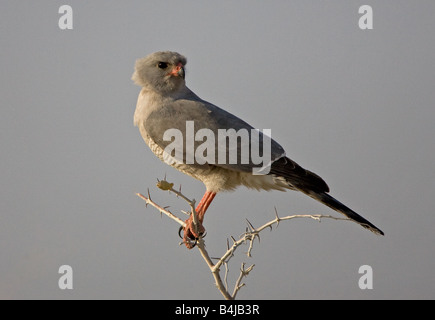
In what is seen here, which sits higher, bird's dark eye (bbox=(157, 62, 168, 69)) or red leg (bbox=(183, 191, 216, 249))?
bird's dark eye (bbox=(157, 62, 168, 69))

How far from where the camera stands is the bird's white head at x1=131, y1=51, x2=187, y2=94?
202 inches

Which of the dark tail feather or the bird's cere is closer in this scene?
the dark tail feather

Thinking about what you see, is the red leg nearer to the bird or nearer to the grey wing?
the bird

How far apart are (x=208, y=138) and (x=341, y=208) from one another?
132 centimetres

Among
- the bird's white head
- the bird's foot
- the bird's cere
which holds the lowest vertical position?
the bird's foot

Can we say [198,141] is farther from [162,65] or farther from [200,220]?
[162,65]

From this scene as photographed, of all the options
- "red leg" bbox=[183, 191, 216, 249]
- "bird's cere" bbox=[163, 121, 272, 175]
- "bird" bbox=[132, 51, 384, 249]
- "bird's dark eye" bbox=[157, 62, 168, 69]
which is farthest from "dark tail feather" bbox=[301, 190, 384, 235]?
"bird's dark eye" bbox=[157, 62, 168, 69]

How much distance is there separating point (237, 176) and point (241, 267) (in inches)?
46.8

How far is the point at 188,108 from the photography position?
16.2 ft

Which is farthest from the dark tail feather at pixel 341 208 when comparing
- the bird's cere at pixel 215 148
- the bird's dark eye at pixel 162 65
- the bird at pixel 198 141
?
the bird's dark eye at pixel 162 65

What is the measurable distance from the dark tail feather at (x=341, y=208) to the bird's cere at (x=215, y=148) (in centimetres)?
49

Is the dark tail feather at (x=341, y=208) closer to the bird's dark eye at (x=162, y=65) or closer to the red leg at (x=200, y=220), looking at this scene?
the red leg at (x=200, y=220)

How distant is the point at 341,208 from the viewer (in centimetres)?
451

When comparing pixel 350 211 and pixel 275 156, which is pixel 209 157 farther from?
pixel 350 211
